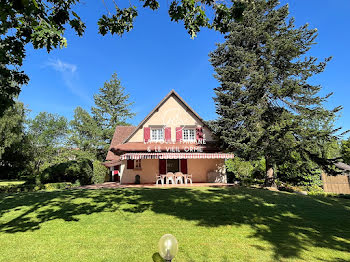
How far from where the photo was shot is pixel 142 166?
21.0m

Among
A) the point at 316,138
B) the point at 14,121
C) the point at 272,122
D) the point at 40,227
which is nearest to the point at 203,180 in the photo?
the point at 272,122

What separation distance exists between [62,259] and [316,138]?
1823 cm

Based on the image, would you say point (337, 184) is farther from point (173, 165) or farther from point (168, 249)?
point (168, 249)

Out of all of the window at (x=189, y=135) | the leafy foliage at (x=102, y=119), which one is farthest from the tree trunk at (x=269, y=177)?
the leafy foliage at (x=102, y=119)

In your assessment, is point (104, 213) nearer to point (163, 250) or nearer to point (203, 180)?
point (163, 250)

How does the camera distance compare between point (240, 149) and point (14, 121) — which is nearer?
point (240, 149)

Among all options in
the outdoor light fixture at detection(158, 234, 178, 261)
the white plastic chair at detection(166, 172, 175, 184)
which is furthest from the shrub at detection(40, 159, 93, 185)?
the outdoor light fixture at detection(158, 234, 178, 261)

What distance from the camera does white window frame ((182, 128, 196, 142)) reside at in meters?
22.0

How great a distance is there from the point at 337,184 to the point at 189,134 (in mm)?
16072

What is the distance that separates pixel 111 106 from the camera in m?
48.8

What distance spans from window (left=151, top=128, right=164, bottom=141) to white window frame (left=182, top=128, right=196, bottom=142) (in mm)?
Result: 2471

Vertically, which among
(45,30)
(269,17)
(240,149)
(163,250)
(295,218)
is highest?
(269,17)

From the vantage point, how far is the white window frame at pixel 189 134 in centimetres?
2195

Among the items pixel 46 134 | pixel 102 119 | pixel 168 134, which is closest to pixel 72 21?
pixel 168 134
